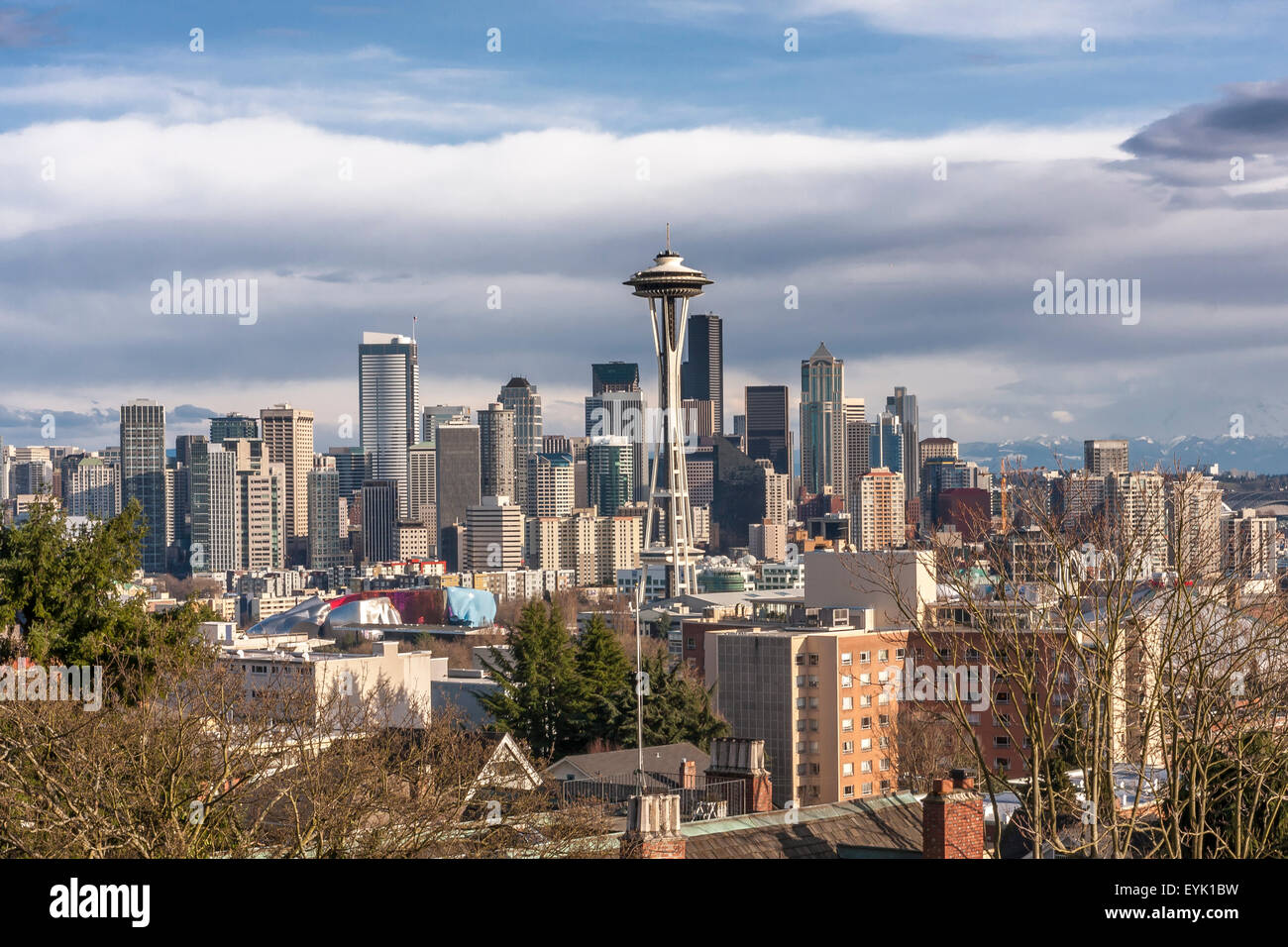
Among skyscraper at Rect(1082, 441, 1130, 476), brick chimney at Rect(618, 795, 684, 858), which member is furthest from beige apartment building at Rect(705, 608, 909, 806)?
skyscraper at Rect(1082, 441, 1130, 476)

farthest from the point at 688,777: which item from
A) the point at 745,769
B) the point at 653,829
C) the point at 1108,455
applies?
the point at 1108,455

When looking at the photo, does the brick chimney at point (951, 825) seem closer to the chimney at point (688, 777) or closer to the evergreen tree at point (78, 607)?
the evergreen tree at point (78, 607)

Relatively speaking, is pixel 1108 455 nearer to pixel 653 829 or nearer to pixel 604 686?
pixel 604 686

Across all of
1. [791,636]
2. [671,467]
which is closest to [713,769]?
[791,636]

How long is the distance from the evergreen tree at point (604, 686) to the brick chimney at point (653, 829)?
28.3 m

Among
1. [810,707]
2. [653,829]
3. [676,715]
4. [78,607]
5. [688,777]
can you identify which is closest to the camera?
[653,829]

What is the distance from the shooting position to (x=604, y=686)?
48.5 meters

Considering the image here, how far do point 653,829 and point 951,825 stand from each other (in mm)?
5515

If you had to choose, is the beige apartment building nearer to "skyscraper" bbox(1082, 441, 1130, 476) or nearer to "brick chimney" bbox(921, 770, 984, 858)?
"brick chimney" bbox(921, 770, 984, 858)

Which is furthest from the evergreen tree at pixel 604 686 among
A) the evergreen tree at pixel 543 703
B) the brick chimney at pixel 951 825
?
the brick chimney at pixel 951 825

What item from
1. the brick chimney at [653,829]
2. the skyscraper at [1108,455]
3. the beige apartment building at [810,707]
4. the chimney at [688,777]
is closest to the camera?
the brick chimney at [653,829]

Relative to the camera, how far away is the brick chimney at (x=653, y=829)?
15781mm

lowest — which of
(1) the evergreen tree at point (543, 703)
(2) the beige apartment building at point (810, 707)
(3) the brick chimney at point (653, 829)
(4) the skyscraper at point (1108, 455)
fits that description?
(2) the beige apartment building at point (810, 707)
